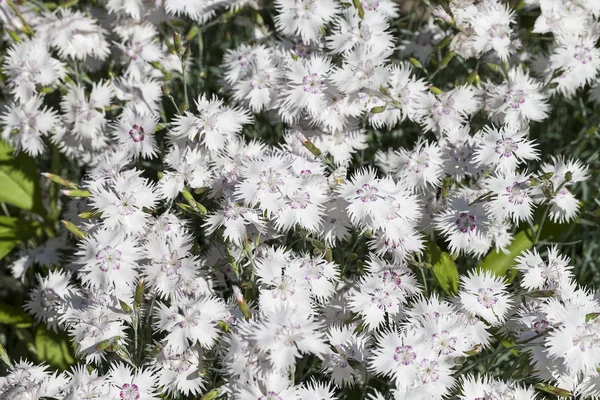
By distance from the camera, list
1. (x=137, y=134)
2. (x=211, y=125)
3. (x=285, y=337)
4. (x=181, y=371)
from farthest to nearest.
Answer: (x=137, y=134) < (x=211, y=125) < (x=181, y=371) < (x=285, y=337)

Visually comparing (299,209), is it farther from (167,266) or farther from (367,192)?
(167,266)

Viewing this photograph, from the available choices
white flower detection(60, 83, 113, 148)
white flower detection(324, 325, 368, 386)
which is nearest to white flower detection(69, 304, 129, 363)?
white flower detection(324, 325, 368, 386)

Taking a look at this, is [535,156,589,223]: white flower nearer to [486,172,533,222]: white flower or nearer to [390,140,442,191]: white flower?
[486,172,533,222]: white flower

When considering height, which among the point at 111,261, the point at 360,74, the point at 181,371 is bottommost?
the point at 181,371

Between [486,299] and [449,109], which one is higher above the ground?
[449,109]

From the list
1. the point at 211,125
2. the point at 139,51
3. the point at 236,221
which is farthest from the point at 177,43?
the point at 236,221

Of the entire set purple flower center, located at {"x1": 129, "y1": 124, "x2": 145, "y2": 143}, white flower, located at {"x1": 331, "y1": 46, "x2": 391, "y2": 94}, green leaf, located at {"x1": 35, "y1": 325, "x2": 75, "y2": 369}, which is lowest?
green leaf, located at {"x1": 35, "y1": 325, "x2": 75, "y2": 369}
